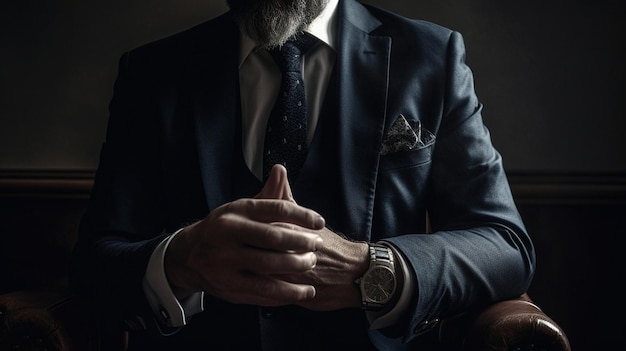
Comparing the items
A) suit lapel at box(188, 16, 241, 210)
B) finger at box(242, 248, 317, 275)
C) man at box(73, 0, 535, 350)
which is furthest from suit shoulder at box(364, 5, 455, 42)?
finger at box(242, 248, 317, 275)

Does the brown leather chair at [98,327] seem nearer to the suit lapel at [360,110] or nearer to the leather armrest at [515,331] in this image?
the leather armrest at [515,331]

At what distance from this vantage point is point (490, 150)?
1.24 m

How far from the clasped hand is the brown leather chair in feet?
0.66

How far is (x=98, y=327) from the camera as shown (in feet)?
3.84

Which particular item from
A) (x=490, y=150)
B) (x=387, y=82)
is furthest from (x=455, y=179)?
(x=387, y=82)

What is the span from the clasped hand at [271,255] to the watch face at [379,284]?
0.02m

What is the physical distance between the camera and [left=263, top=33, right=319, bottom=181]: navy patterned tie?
1171 mm

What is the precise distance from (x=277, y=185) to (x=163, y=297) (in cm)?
27

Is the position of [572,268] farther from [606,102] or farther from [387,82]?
[387,82]

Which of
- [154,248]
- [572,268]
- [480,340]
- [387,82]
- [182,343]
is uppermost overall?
[387,82]

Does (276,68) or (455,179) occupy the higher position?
(276,68)

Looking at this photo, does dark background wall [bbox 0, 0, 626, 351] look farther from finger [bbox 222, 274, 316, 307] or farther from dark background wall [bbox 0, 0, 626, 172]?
finger [bbox 222, 274, 316, 307]

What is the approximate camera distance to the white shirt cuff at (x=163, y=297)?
1070mm

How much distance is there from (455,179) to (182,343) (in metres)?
0.57
